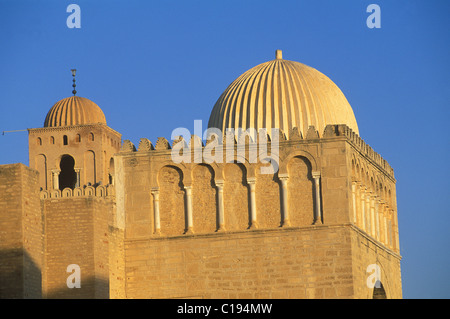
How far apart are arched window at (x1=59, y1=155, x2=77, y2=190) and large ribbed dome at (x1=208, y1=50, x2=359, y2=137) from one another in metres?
19.9

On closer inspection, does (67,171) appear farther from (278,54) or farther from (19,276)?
(19,276)

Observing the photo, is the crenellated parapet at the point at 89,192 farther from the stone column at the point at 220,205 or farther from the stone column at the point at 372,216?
the stone column at the point at 372,216

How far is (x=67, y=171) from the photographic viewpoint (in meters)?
57.2

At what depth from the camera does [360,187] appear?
118 ft

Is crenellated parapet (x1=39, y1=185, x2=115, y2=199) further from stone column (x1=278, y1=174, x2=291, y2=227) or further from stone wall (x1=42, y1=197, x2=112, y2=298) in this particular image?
stone column (x1=278, y1=174, x2=291, y2=227)

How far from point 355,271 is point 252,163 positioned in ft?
12.3

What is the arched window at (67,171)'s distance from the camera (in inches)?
2242

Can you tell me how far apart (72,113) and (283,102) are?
70.3 ft

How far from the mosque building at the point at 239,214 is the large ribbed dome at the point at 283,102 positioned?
0.04 m

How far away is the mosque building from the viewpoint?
110 ft

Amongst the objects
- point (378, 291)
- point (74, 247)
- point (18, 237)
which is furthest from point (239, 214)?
point (18, 237)

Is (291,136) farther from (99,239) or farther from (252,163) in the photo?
(99,239)

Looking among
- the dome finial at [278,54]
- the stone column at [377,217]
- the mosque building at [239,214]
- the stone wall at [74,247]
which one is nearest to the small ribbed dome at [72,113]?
the dome finial at [278,54]
